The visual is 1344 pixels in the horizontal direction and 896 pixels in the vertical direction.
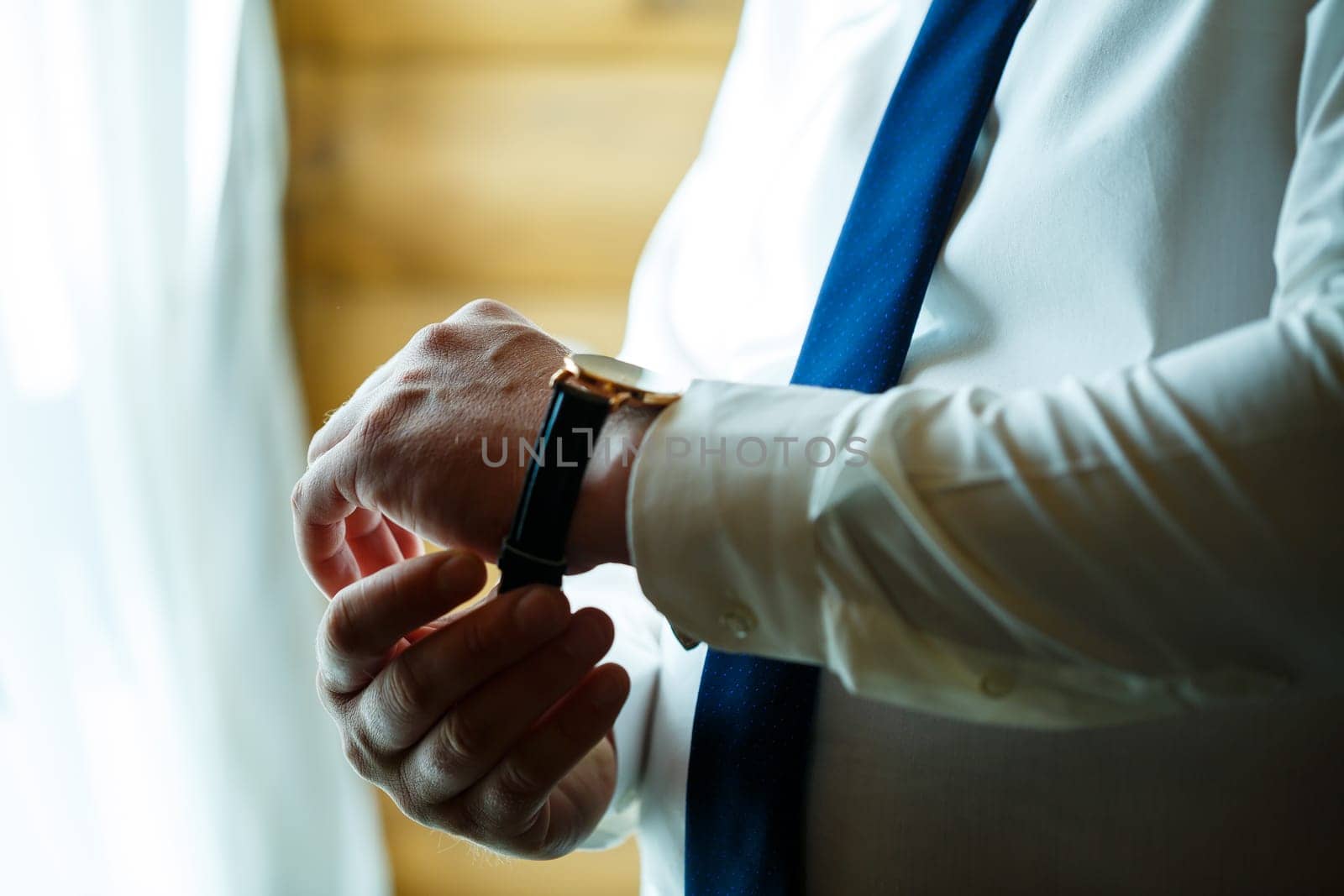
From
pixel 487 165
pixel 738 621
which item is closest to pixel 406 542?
pixel 738 621

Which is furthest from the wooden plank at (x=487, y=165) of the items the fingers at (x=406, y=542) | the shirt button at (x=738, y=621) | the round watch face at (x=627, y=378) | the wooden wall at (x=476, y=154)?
the shirt button at (x=738, y=621)


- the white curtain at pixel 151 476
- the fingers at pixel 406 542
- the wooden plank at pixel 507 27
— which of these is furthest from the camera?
the wooden plank at pixel 507 27

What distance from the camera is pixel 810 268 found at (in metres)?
0.85

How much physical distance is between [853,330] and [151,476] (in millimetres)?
916

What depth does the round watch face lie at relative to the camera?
0.57 m

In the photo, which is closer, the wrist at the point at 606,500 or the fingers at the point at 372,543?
the wrist at the point at 606,500

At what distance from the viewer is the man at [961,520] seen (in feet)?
1.51

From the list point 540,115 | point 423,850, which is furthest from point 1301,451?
point 423,850

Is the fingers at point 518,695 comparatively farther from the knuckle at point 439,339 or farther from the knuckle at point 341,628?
the knuckle at point 439,339

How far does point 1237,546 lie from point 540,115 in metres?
1.21

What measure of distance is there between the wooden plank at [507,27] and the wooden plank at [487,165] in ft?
0.08

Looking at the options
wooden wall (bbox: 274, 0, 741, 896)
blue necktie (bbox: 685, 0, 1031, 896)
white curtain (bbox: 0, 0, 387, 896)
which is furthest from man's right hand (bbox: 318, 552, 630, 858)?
wooden wall (bbox: 274, 0, 741, 896)

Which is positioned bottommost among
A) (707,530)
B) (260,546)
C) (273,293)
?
(260,546)

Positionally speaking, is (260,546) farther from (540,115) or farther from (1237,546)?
(1237,546)
